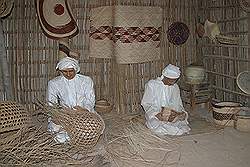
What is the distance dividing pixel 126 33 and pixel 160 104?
4.75 feet

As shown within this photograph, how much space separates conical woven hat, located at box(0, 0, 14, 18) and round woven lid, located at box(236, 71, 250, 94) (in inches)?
153

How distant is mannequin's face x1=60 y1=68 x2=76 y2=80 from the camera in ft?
15.7

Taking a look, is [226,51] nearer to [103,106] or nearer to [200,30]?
[200,30]

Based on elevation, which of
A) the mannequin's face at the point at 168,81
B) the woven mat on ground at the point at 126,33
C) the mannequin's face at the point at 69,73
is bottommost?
the mannequin's face at the point at 168,81

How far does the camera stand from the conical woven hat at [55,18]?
5996 millimetres

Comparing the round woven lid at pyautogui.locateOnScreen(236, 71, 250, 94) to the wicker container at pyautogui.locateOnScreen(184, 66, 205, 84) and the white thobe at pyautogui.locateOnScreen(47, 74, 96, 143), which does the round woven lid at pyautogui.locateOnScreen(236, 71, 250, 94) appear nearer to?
the wicker container at pyautogui.locateOnScreen(184, 66, 205, 84)

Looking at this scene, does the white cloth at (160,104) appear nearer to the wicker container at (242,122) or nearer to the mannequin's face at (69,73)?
the wicker container at (242,122)

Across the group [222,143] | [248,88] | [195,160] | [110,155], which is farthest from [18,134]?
[248,88]

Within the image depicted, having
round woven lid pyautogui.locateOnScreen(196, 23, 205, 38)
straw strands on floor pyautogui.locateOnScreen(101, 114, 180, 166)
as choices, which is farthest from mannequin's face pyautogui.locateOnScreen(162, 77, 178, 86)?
round woven lid pyautogui.locateOnScreen(196, 23, 205, 38)

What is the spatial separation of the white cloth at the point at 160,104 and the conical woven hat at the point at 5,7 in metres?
2.55

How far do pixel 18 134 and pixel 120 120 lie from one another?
2163 millimetres

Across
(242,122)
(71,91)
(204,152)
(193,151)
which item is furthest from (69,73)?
(242,122)

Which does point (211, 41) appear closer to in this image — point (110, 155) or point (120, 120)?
point (120, 120)

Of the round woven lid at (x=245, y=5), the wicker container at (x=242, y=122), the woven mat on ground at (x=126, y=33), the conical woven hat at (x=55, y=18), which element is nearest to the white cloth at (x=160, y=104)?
the wicker container at (x=242, y=122)
